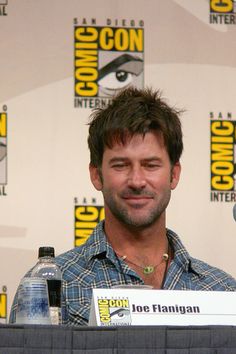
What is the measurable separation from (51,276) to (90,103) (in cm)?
118

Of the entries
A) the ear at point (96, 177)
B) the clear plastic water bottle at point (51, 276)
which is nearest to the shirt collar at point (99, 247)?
the ear at point (96, 177)

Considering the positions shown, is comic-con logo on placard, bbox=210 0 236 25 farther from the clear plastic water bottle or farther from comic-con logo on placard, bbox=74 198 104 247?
the clear plastic water bottle

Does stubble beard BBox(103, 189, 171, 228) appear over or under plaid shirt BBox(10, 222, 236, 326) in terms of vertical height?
over

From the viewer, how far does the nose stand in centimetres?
218

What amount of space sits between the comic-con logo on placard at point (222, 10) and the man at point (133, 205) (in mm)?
841

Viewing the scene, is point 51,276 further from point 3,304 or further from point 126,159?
point 3,304

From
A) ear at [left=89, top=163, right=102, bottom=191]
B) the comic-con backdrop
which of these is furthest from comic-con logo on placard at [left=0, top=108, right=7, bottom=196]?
ear at [left=89, top=163, right=102, bottom=191]

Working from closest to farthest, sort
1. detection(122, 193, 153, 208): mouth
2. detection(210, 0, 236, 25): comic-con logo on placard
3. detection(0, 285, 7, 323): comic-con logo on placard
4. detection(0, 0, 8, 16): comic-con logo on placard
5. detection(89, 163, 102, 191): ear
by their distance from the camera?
detection(122, 193, 153, 208): mouth, detection(89, 163, 102, 191): ear, detection(0, 285, 7, 323): comic-con logo on placard, detection(0, 0, 8, 16): comic-con logo on placard, detection(210, 0, 236, 25): comic-con logo on placard

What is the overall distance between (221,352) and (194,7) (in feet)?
5.91

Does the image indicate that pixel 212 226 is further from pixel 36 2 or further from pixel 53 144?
pixel 36 2

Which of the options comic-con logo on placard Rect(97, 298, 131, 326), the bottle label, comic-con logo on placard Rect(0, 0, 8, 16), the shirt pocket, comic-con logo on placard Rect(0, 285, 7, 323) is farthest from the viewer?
comic-con logo on placard Rect(0, 0, 8, 16)

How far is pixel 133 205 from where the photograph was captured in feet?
7.21

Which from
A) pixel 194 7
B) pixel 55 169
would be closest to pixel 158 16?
pixel 194 7

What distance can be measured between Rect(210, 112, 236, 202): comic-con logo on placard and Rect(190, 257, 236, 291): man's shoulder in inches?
25.5
